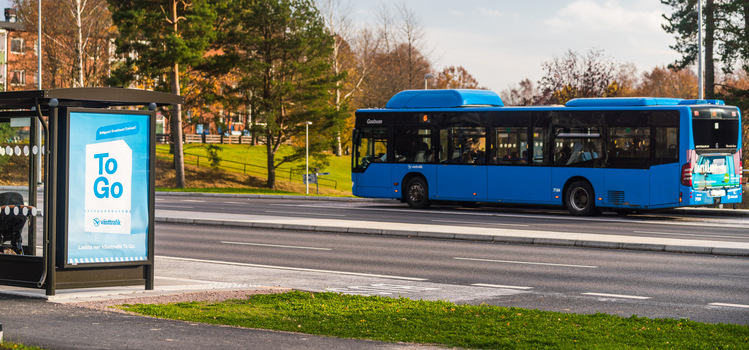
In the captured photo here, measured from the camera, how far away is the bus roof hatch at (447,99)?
1122 inches

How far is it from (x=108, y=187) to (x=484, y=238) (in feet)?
32.8

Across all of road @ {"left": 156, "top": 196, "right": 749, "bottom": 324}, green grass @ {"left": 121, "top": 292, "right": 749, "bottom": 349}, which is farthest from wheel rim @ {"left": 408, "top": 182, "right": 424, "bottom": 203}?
green grass @ {"left": 121, "top": 292, "right": 749, "bottom": 349}

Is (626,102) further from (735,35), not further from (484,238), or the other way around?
(735,35)

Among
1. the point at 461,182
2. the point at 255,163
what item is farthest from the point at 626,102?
the point at 255,163

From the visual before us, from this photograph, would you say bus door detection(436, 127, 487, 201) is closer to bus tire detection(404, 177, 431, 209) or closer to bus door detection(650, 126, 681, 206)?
bus tire detection(404, 177, 431, 209)

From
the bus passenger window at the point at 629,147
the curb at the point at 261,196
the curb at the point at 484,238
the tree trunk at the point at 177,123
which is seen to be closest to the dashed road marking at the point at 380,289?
the curb at the point at 484,238

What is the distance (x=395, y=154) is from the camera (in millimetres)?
29641

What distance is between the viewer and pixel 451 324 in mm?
8688

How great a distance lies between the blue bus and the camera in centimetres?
2412

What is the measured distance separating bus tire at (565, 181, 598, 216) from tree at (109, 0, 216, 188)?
26.8m

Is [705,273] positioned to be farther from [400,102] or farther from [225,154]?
[225,154]

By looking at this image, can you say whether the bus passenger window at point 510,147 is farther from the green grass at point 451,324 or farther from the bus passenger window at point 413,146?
the green grass at point 451,324

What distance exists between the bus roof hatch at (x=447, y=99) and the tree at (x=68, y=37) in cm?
→ 3540

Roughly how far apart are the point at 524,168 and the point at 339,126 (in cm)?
2937
